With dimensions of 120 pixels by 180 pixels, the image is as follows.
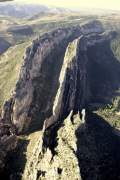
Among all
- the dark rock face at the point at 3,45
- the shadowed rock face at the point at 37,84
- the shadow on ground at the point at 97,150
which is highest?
the dark rock face at the point at 3,45

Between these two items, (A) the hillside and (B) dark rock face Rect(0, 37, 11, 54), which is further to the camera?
(B) dark rock face Rect(0, 37, 11, 54)

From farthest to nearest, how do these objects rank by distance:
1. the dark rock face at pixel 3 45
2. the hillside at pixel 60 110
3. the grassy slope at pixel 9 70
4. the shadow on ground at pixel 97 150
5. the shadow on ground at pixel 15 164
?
1. the dark rock face at pixel 3 45
2. the grassy slope at pixel 9 70
3. the shadow on ground at pixel 15 164
4. the hillside at pixel 60 110
5. the shadow on ground at pixel 97 150

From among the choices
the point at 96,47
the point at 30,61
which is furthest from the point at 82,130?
the point at 96,47

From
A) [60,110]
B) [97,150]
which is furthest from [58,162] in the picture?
[60,110]

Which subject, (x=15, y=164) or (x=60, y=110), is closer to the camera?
(x=15, y=164)

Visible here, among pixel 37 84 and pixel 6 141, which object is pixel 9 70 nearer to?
pixel 37 84

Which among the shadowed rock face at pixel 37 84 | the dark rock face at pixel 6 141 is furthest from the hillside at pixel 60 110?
the dark rock face at pixel 6 141

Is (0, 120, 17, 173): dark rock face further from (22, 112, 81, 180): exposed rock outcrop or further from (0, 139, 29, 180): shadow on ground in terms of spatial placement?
(22, 112, 81, 180): exposed rock outcrop

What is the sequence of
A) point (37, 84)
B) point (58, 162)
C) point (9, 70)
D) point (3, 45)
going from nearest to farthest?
point (58, 162), point (37, 84), point (9, 70), point (3, 45)

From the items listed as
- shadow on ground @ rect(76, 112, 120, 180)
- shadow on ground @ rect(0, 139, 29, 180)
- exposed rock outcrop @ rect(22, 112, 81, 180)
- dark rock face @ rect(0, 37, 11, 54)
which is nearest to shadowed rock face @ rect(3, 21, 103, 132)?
shadow on ground @ rect(0, 139, 29, 180)

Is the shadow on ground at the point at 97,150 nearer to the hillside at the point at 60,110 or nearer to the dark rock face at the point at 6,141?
the hillside at the point at 60,110
